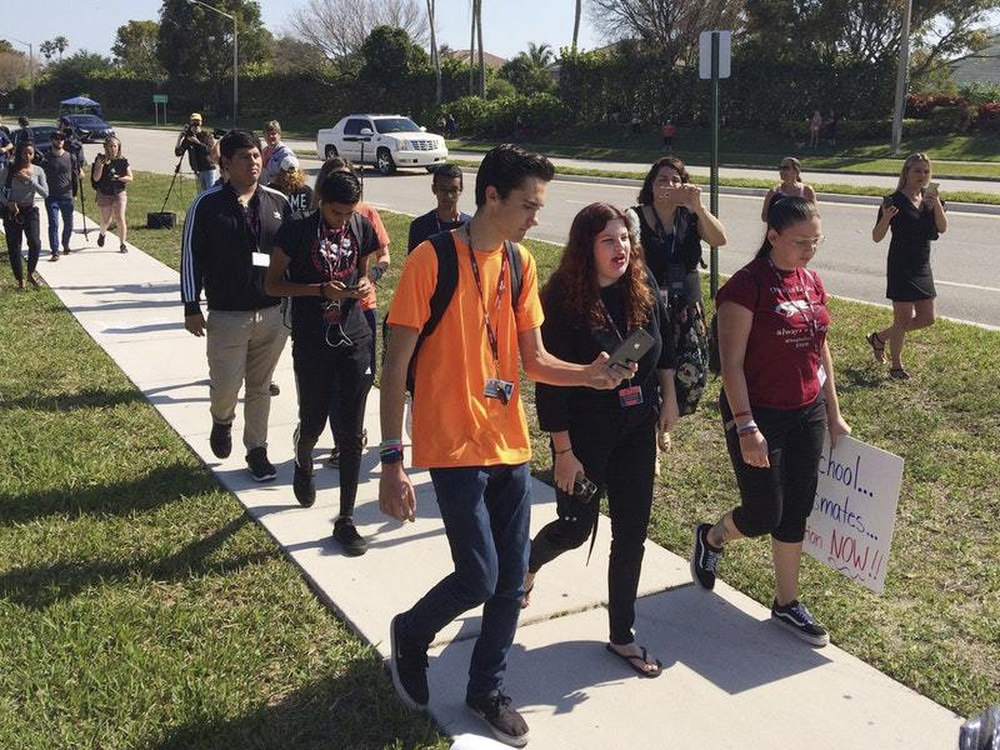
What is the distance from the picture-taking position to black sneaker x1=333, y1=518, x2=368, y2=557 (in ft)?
15.7

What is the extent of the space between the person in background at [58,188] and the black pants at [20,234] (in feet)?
5.62

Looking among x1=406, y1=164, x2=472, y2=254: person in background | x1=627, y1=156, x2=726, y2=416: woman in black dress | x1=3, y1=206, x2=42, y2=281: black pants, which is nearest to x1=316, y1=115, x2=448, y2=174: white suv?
x1=3, y1=206, x2=42, y2=281: black pants

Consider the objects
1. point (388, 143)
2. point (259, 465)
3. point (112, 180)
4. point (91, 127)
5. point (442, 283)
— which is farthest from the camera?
point (91, 127)

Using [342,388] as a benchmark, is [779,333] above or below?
above

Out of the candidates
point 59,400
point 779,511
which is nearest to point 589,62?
point 59,400

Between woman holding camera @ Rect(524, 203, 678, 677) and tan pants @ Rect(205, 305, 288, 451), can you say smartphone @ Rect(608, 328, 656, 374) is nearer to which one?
woman holding camera @ Rect(524, 203, 678, 677)

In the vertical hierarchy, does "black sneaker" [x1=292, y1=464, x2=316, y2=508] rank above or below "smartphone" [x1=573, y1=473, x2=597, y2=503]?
below

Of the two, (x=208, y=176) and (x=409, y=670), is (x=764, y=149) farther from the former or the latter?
(x=409, y=670)

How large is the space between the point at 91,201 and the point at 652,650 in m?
21.0

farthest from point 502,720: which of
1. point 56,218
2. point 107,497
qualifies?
point 56,218

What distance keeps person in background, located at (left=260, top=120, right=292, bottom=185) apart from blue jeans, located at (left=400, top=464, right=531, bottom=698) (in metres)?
5.14

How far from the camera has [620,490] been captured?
3.68 m

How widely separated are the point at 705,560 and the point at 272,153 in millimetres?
6007

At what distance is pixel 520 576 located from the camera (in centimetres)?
331
